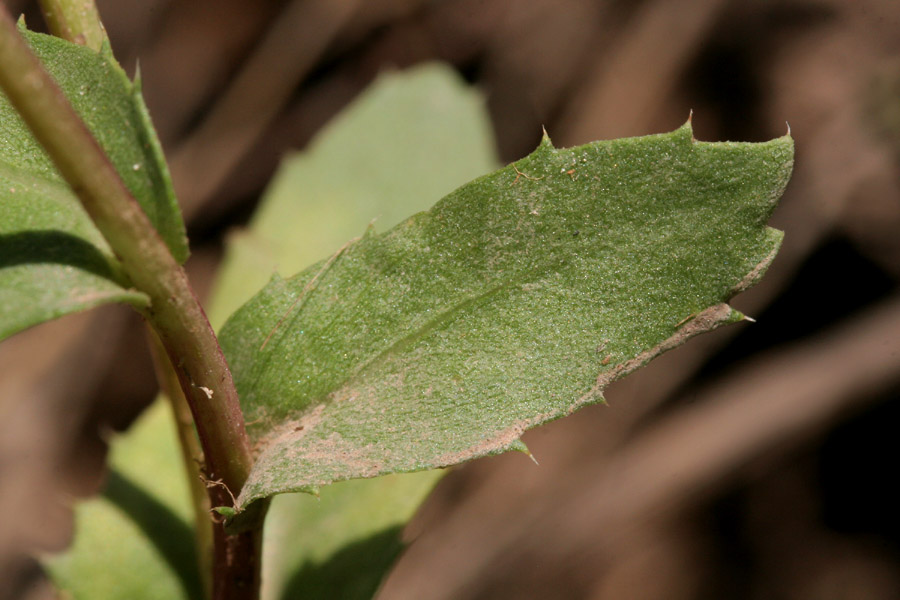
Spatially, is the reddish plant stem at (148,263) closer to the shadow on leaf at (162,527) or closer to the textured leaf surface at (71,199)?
the textured leaf surface at (71,199)

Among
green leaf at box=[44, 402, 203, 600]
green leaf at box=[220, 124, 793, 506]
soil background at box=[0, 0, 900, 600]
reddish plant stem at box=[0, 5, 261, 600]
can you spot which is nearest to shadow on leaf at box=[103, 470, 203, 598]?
green leaf at box=[44, 402, 203, 600]

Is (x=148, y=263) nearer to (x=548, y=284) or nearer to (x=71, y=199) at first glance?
(x=71, y=199)

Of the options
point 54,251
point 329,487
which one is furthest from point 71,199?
point 329,487

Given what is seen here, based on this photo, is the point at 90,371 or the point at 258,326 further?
the point at 90,371

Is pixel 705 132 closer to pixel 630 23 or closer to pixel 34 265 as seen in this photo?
pixel 630 23

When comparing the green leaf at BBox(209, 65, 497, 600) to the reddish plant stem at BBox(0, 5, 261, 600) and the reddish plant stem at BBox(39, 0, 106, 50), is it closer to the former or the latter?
the reddish plant stem at BBox(0, 5, 261, 600)

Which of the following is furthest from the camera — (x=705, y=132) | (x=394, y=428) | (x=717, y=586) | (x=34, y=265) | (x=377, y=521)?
(x=705, y=132)

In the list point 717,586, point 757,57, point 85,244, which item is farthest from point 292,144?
point 85,244
